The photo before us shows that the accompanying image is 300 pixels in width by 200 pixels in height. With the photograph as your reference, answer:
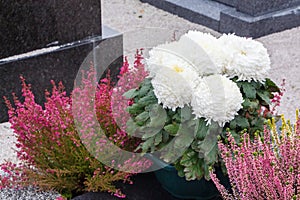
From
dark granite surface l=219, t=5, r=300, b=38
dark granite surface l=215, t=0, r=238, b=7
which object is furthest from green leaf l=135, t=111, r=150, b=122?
dark granite surface l=215, t=0, r=238, b=7

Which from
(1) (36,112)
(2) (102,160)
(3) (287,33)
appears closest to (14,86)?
(1) (36,112)

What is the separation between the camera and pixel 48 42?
3.87 m

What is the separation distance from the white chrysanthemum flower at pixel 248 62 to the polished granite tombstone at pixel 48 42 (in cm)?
197

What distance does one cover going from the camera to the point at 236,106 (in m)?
2.04

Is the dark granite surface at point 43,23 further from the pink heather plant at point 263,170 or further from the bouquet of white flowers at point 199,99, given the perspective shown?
the pink heather plant at point 263,170

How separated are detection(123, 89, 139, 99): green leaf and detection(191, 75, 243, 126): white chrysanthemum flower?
0.33m

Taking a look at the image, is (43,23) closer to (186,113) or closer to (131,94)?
(131,94)

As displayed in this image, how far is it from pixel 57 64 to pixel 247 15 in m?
2.29

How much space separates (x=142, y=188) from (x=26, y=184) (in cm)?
55

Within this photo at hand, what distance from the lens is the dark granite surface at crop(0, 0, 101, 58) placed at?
3650mm

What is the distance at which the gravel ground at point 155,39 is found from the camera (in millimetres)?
2982

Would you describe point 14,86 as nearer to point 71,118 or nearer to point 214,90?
point 71,118

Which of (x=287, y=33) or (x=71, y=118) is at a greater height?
(x=71, y=118)

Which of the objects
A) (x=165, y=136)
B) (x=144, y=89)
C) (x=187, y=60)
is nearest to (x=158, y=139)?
(x=165, y=136)
